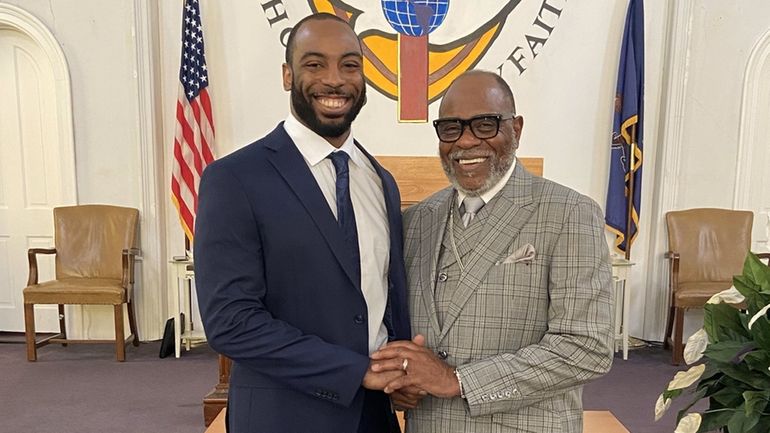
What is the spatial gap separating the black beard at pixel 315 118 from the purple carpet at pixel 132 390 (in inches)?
99.6

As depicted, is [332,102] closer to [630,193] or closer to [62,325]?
[630,193]

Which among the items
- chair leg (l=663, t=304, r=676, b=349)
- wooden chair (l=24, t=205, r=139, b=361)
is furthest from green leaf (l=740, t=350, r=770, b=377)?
wooden chair (l=24, t=205, r=139, b=361)

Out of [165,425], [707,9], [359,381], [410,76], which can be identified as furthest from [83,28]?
[707,9]

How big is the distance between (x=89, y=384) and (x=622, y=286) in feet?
13.3

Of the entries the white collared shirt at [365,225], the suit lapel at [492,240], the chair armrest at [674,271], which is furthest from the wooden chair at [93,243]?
the chair armrest at [674,271]

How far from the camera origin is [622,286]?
192 inches

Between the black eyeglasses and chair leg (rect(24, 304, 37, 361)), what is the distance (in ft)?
13.4

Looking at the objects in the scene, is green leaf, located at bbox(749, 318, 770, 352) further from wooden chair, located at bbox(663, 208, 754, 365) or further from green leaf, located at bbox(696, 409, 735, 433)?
wooden chair, located at bbox(663, 208, 754, 365)

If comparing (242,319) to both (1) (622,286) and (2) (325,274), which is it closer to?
(2) (325,274)

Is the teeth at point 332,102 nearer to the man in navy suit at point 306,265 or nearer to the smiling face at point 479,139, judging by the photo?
the man in navy suit at point 306,265

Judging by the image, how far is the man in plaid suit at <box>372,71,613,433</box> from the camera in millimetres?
1319

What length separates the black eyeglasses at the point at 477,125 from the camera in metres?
1.42

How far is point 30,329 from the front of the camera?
4441 millimetres

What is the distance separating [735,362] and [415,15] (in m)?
4.01
